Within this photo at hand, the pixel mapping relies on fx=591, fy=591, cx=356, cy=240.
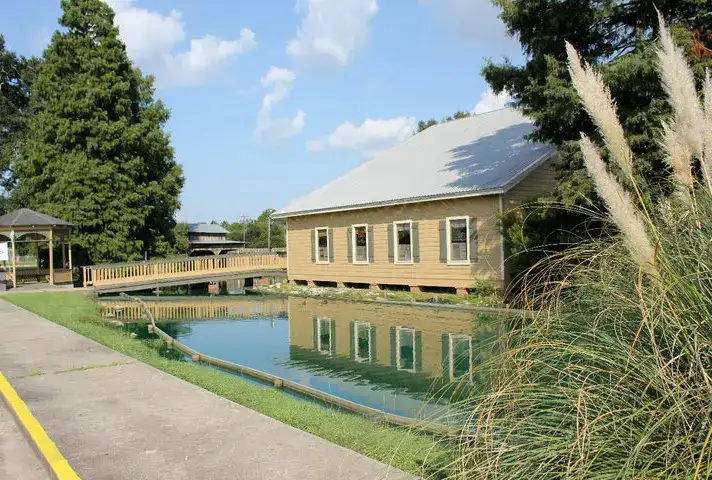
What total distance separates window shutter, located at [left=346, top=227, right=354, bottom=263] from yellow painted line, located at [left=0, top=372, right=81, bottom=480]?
15.8 meters

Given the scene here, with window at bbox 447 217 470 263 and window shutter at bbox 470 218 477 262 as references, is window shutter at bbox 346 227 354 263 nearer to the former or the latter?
window at bbox 447 217 470 263

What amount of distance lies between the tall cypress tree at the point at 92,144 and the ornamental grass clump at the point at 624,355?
25385 mm

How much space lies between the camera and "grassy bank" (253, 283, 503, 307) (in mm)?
16438

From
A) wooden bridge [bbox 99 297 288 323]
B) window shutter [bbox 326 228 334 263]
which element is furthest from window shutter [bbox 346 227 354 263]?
wooden bridge [bbox 99 297 288 323]

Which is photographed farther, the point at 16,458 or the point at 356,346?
the point at 356,346

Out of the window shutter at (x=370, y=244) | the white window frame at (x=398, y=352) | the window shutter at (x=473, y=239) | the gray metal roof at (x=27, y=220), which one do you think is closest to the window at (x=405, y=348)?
the white window frame at (x=398, y=352)

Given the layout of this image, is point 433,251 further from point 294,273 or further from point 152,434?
point 152,434

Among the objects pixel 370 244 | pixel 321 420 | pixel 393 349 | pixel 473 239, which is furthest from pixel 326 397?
pixel 370 244

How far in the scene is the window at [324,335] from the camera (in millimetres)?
11212

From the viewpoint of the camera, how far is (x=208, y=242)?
49.5m

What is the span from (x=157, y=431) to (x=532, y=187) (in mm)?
15005

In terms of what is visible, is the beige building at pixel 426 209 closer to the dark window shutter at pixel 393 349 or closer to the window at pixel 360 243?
the window at pixel 360 243

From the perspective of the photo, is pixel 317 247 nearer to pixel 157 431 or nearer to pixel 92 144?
pixel 92 144

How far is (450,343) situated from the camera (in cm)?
1106
